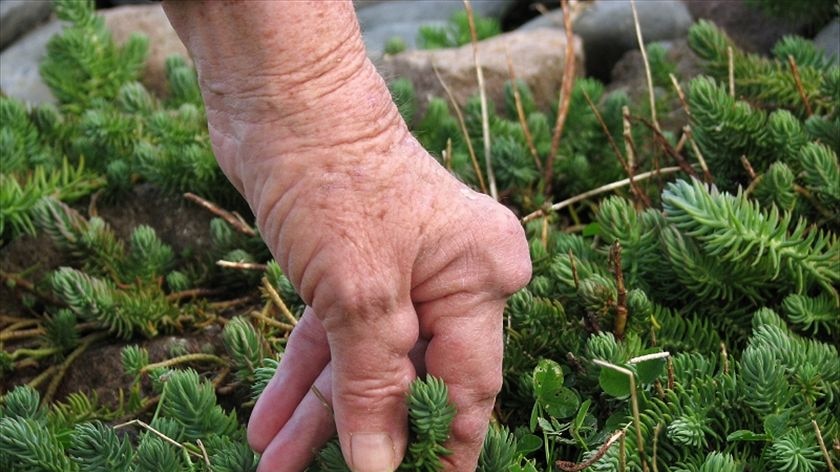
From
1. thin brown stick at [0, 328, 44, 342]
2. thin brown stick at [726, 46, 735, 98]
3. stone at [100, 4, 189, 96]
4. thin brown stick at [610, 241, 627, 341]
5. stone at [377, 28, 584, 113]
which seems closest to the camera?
thin brown stick at [610, 241, 627, 341]

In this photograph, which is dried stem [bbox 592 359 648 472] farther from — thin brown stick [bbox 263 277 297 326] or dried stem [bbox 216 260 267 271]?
dried stem [bbox 216 260 267 271]

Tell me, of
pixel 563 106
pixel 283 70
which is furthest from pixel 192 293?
pixel 283 70

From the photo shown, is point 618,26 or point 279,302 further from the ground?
point 279,302

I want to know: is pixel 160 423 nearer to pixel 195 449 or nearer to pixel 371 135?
pixel 195 449

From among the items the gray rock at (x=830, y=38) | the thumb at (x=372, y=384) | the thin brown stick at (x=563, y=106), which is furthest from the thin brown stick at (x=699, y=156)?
the thumb at (x=372, y=384)

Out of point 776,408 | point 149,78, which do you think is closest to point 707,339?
point 776,408

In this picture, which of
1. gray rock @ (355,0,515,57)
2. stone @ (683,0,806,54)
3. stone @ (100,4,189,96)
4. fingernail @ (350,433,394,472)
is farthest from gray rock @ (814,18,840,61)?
fingernail @ (350,433,394,472)

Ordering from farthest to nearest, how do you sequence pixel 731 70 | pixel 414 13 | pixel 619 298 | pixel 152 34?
1. pixel 414 13
2. pixel 152 34
3. pixel 731 70
4. pixel 619 298

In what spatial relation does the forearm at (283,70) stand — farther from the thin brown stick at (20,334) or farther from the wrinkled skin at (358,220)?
the thin brown stick at (20,334)

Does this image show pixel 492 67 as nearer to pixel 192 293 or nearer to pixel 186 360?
pixel 192 293
